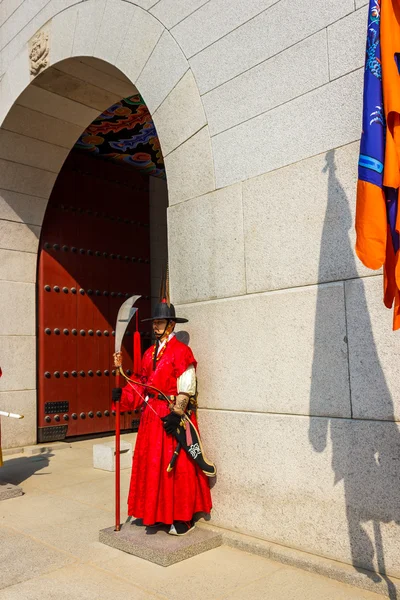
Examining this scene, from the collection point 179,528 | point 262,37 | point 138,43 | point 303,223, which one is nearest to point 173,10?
point 138,43

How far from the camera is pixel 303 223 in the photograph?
3811 mm

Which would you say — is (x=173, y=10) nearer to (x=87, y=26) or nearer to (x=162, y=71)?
(x=162, y=71)

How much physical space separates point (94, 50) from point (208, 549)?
195 inches

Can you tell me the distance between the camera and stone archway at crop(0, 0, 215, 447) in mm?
4762

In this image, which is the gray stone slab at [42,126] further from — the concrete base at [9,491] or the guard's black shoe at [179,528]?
the guard's black shoe at [179,528]

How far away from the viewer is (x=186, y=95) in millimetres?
4695

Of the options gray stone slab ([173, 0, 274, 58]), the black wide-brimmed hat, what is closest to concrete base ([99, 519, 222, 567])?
the black wide-brimmed hat

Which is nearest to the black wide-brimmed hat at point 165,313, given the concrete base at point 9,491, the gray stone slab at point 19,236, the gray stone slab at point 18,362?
the concrete base at point 9,491

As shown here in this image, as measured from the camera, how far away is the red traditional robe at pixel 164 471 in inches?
159

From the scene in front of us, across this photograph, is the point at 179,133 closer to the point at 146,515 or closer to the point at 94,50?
the point at 94,50

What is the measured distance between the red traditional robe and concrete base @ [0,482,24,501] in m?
2.00

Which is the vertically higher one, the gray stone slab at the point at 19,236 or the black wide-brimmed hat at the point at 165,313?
the gray stone slab at the point at 19,236

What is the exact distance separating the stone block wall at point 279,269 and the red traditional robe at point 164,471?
0.21 metres

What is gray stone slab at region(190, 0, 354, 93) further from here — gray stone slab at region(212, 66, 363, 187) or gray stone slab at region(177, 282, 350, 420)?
gray stone slab at region(177, 282, 350, 420)
